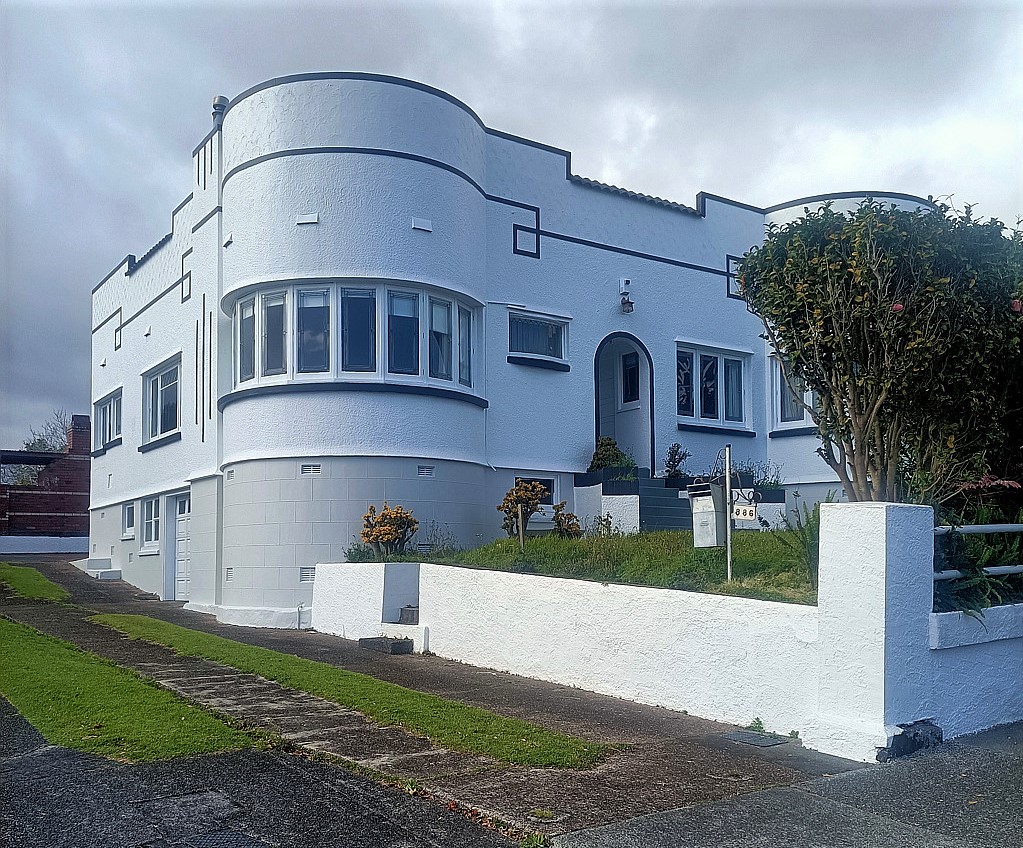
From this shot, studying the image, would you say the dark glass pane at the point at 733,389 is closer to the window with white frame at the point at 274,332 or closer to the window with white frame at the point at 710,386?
the window with white frame at the point at 710,386

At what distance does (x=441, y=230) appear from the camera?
1661 cm

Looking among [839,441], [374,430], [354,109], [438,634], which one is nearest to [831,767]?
[839,441]

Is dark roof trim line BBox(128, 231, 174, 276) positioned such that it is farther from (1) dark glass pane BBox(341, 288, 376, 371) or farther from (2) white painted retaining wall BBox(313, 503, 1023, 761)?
(2) white painted retaining wall BBox(313, 503, 1023, 761)

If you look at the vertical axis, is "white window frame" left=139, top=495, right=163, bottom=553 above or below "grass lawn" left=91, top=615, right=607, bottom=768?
above

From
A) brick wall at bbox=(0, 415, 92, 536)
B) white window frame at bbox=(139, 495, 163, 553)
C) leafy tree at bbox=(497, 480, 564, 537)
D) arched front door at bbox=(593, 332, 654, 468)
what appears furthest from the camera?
brick wall at bbox=(0, 415, 92, 536)

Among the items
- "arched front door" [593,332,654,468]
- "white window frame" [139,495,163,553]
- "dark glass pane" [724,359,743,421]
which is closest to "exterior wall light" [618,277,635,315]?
"arched front door" [593,332,654,468]

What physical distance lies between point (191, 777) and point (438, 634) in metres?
6.30

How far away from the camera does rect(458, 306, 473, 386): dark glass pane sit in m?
17.2

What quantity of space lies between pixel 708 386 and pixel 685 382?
0.72 meters

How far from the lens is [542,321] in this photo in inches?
744

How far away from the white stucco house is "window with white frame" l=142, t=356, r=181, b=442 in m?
0.10

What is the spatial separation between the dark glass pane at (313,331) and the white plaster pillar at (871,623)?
32.8ft

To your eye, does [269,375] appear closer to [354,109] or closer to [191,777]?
[354,109]

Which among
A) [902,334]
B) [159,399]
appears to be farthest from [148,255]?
[902,334]
